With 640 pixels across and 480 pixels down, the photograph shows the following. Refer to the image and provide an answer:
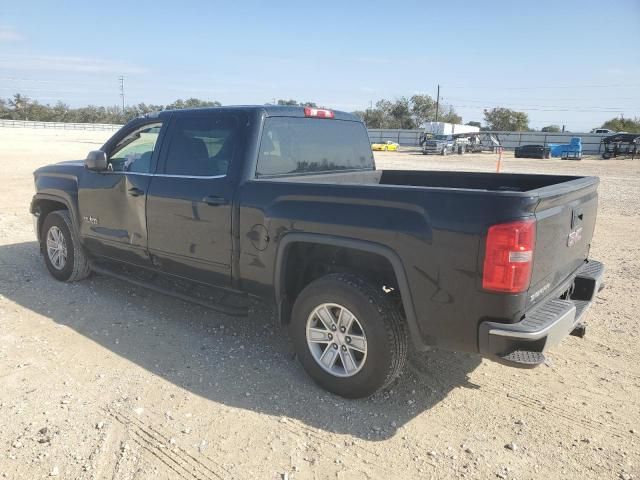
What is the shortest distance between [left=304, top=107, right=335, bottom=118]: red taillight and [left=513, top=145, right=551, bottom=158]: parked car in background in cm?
3992

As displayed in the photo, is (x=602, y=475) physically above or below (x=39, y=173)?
below

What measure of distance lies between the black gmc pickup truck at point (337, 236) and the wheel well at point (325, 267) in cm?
1

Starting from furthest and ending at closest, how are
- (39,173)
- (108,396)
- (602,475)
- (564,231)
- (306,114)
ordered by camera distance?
1. (39,173)
2. (306,114)
3. (108,396)
4. (564,231)
5. (602,475)

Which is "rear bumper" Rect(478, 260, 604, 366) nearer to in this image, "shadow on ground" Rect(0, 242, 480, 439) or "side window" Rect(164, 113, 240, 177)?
"shadow on ground" Rect(0, 242, 480, 439)

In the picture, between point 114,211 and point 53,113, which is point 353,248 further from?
point 53,113

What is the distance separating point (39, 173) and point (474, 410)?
531 cm

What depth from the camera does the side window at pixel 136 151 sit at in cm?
467

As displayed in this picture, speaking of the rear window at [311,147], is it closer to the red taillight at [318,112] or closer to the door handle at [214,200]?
the red taillight at [318,112]

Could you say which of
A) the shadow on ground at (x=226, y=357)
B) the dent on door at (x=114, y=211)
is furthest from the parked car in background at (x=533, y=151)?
the dent on door at (x=114, y=211)

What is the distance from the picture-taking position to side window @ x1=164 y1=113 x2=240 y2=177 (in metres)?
4.00

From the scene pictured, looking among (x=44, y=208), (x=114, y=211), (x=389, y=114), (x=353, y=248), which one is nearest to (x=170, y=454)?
(x=353, y=248)

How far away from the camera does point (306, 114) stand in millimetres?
4320

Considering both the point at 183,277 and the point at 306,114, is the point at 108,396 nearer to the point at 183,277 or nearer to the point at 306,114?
the point at 183,277

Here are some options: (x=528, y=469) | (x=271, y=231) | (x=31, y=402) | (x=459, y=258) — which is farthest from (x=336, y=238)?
(x=31, y=402)
